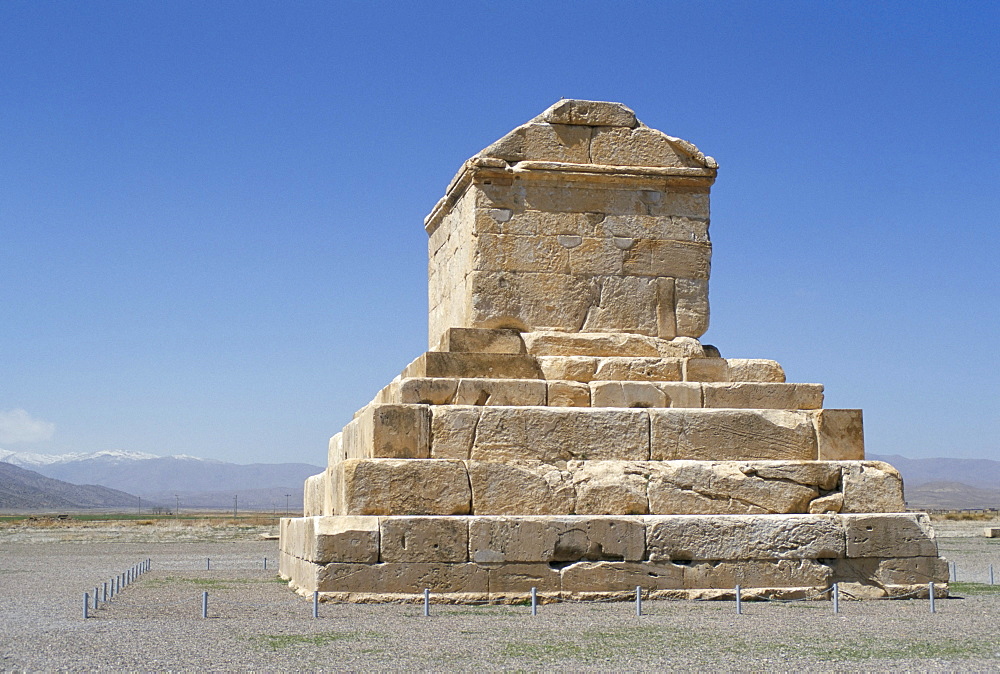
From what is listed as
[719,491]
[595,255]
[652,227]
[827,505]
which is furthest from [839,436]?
[595,255]

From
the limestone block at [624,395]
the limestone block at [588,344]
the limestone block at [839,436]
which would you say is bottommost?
the limestone block at [839,436]

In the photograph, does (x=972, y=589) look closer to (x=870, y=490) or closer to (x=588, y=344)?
(x=870, y=490)

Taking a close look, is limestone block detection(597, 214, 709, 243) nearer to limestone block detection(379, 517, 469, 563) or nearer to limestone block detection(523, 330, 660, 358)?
limestone block detection(523, 330, 660, 358)

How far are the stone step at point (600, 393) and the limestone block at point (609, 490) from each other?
70 centimetres

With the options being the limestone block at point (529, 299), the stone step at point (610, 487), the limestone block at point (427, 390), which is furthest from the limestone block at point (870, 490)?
the limestone block at point (427, 390)

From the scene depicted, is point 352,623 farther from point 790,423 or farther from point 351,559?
point 790,423

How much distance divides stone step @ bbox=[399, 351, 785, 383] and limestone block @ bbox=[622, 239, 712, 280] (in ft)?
3.05

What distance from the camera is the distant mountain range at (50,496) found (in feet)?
465

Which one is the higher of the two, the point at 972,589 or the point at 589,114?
the point at 589,114

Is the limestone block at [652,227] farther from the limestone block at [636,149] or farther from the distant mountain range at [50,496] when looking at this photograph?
the distant mountain range at [50,496]

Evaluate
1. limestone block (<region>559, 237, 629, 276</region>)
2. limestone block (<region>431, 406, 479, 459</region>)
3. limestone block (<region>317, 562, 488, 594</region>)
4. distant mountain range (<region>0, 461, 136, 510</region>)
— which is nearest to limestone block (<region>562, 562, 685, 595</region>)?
limestone block (<region>317, 562, 488, 594</region>)

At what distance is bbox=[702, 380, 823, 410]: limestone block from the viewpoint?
10.4 meters

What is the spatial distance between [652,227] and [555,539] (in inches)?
137

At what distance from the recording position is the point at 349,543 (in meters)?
9.09
